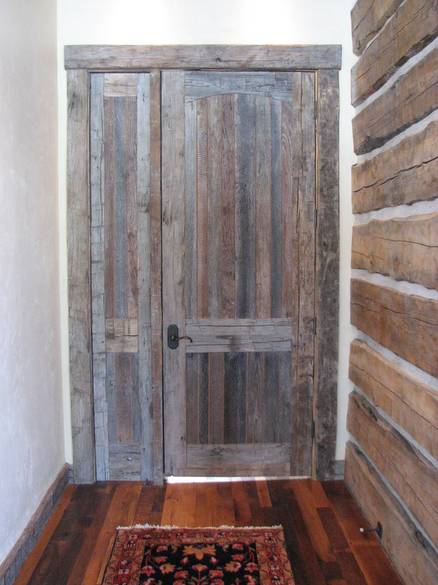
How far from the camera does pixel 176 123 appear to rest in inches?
117

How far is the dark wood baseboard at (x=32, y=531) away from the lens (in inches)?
84.8

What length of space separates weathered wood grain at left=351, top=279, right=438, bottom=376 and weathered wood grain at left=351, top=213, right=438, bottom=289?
9cm

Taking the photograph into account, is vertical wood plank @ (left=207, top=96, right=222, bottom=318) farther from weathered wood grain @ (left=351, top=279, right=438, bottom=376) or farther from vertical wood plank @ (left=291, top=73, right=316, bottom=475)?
weathered wood grain @ (left=351, top=279, right=438, bottom=376)

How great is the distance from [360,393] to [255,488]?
0.79m

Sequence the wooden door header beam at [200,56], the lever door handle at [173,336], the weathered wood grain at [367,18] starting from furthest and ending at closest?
the lever door handle at [173,336] → the wooden door header beam at [200,56] → the weathered wood grain at [367,18]

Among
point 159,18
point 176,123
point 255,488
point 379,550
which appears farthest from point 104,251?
point 379,550

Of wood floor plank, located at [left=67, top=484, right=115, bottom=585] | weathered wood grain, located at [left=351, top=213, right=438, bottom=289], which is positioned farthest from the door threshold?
weathered wood grain, located at [left=351, top=213, right=438, bottom=289]

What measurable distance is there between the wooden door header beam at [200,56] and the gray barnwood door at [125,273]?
0.07m

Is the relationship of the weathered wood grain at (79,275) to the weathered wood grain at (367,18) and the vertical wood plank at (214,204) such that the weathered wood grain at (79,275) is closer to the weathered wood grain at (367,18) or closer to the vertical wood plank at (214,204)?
the vertical wood plank at (214,204)

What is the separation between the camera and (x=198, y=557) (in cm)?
234

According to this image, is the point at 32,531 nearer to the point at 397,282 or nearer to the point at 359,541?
the point at 359,541

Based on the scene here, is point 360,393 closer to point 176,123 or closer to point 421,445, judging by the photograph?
point 421,445

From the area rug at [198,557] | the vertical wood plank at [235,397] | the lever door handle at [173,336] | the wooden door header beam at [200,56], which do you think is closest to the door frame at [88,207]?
the wooden door header beam at [200,56]

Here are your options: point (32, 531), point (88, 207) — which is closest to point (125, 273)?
point (88, 207)
